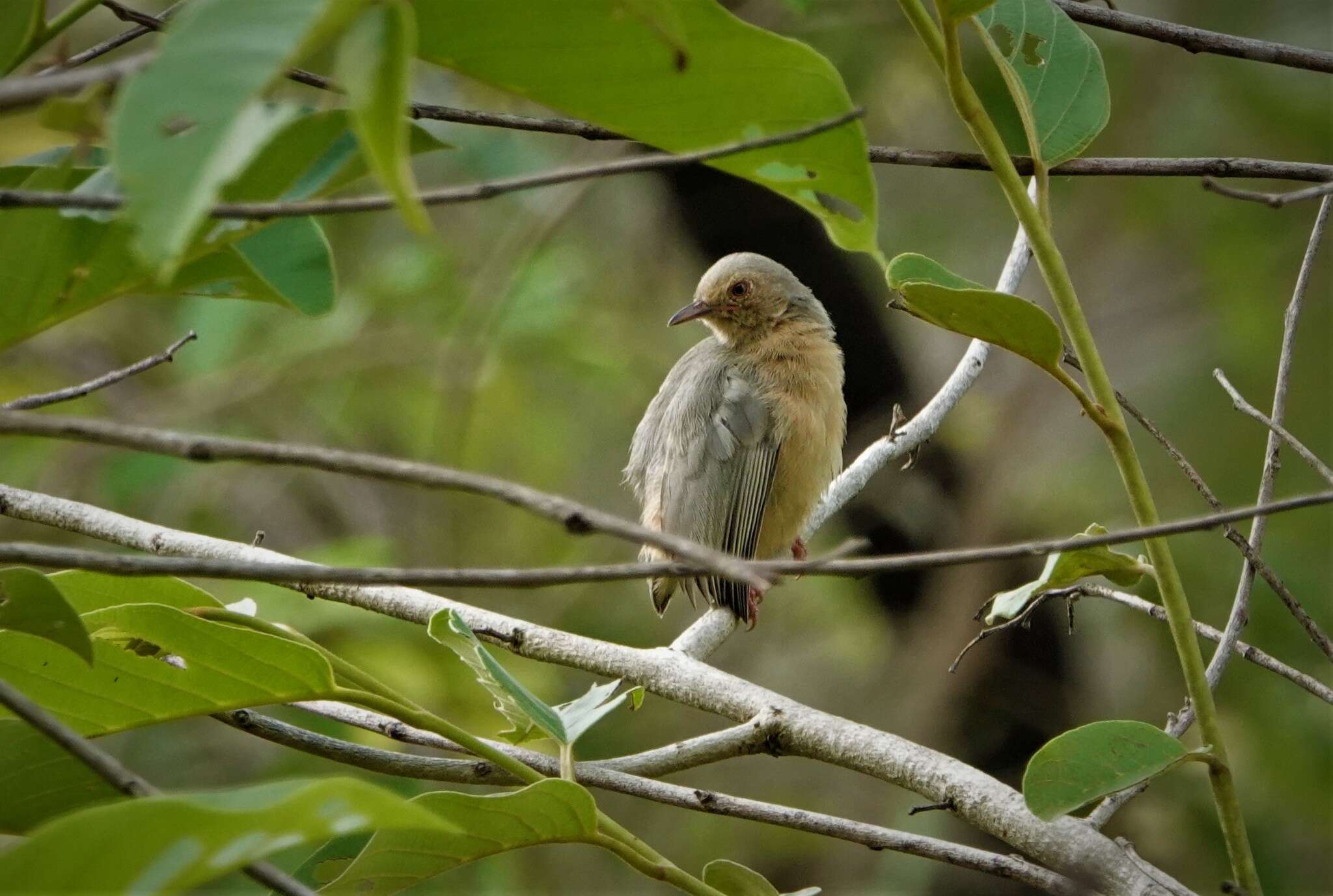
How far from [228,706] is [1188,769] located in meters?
6.15

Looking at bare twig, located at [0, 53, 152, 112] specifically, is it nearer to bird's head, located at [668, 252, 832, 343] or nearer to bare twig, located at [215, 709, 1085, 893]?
bare twig, located at [215, 709, 1085, 893]

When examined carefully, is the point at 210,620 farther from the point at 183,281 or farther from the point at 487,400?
the point at 487,400

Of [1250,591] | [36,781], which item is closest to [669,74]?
[36,781]

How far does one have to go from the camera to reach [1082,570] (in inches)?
73.1

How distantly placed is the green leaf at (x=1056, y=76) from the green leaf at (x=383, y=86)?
1172 mm

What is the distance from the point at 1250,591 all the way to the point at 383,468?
5.34ft

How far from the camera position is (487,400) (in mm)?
7496

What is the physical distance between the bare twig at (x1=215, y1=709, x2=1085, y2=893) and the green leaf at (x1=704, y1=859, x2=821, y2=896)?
76mm

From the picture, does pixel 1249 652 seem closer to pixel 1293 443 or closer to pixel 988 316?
pixel 1293 443

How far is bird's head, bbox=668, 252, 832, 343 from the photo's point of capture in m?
5.75

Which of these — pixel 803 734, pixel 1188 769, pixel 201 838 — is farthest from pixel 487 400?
pixel 201 838

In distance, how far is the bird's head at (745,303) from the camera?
18.9 feet

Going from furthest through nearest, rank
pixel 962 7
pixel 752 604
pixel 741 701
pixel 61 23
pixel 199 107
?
pixel 752 604
pixel 741 701
pixel 962 7
pixel 61 23
pixel 199 107

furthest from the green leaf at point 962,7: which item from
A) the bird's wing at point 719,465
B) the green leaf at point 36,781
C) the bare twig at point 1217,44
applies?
the bird's wing at point 719,465
